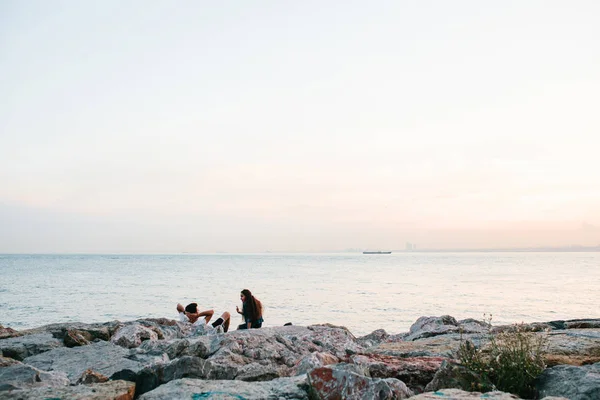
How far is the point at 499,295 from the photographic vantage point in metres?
38.7

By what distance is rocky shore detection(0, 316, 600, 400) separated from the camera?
511 centimetres

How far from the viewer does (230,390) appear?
5.29 metres

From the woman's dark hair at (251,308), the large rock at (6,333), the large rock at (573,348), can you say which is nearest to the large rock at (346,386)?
the large rock at (573,348)

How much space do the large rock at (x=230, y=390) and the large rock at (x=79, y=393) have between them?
0.24 meters

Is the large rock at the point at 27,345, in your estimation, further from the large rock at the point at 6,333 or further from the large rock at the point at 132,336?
the large rock at the point at 132,336

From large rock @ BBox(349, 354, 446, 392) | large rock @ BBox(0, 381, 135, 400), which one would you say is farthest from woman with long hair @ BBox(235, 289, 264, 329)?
large rock @ BBox(0, 381, 135, 400)

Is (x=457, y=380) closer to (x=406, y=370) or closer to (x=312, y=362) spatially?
(x=406, y=370)

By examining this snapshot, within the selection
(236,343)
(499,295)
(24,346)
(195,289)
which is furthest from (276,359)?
(195,289)

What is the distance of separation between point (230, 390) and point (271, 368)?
152 cm

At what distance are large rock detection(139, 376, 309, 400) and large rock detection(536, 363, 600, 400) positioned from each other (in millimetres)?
2662

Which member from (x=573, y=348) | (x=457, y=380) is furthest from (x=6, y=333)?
(x=573, y=348)

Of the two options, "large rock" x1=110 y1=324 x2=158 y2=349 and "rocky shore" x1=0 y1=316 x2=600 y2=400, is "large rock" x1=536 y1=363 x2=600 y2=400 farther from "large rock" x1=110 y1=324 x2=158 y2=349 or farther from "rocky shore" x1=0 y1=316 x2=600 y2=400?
"large rock" x1=110 y1=324 x2=158 y2=349

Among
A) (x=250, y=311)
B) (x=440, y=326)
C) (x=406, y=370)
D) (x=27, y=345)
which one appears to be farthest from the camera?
(x=250, y=311)

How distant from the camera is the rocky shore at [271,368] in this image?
5105mm
